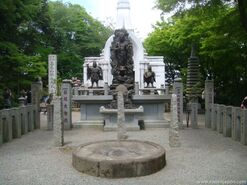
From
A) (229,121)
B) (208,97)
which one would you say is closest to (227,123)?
(229,121)

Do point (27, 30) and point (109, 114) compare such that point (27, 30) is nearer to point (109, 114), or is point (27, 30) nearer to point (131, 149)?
point (109, 114)

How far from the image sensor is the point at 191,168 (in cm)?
831

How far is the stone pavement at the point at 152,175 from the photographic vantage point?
24.1 feet

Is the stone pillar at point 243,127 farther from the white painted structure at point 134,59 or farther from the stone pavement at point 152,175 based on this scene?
the white painted structure at point 134,59

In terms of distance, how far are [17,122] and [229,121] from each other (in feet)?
27.5

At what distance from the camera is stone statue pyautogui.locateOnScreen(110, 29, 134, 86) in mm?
16781

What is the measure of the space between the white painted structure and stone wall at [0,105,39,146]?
1139 centimetres

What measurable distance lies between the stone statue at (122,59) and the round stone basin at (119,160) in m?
7.87

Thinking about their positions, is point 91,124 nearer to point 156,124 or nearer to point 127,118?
point 127,118

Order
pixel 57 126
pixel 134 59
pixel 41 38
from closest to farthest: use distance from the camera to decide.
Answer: pixel 57 126 → pixel 41 38 → pixel 134 59

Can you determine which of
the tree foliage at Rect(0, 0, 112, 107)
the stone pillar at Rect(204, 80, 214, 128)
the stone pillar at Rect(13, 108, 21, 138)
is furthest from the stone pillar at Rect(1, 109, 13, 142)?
the stone pillar at Rect(204, 80, 214, 128)

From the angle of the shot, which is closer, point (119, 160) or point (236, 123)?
point (119, 160)

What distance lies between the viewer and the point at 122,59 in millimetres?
16844

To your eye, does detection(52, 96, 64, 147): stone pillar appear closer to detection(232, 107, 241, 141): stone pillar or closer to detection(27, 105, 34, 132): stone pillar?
detection(27, 105, 34, 132): stone pillar
